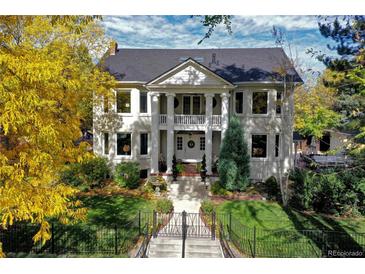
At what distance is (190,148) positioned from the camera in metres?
12.4

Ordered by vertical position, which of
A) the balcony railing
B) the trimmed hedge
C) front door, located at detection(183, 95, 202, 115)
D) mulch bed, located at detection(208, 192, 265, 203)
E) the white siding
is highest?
the white siding

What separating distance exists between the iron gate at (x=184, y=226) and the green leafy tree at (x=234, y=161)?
2.58m

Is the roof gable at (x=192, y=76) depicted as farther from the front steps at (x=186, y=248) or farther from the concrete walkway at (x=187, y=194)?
the front steps at (x=186, y=248)

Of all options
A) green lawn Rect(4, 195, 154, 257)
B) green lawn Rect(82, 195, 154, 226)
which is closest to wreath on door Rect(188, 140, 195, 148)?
green lawn Rect(82, 195, 154, 226)

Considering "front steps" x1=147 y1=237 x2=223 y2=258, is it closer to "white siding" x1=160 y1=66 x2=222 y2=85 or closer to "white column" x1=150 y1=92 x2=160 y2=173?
"white column" x1=150 y1=92 x2=160 y2=173

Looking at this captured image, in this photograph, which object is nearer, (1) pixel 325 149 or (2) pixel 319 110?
(2) pixel 319 110

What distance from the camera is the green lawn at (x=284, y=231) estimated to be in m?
5.87

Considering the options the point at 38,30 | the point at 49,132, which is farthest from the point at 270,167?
the point at 38,30

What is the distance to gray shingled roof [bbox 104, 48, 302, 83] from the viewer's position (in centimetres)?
1077

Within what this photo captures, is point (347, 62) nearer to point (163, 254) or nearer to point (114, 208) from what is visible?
point (163, 254)

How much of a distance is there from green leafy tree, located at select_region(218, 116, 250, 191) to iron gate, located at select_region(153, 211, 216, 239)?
2576 mm

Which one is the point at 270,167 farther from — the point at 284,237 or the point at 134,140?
the point at 134,140

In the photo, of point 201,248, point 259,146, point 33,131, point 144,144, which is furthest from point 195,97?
point 33,131

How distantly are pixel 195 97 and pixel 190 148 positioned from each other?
253 cm
